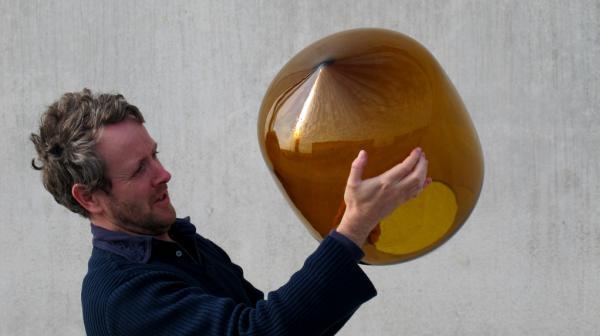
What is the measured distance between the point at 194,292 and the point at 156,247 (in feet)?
0.50

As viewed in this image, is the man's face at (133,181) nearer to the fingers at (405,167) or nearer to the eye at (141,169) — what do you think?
the eye at (141,169)

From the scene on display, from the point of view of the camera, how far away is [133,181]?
132 centimetres

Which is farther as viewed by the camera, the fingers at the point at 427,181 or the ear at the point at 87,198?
the ear at the point at 87,198

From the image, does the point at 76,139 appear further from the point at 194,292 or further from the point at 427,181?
the point at 427,181

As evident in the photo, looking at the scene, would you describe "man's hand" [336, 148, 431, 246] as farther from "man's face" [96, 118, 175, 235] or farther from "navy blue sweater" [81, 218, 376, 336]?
"man's face" [96, 118, 175, 235]

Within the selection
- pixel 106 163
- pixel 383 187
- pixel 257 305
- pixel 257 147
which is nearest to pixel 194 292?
pixel 257 305

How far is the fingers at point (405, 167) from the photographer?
0.98 metres

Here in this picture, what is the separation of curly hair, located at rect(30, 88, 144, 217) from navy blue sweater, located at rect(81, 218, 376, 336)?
101mm

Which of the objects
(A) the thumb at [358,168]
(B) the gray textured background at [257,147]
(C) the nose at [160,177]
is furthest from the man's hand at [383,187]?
(B) the gray textured background at [257,147]

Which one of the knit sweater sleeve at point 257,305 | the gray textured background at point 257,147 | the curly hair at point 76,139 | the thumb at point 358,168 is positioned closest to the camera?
the thumb at point 358,168

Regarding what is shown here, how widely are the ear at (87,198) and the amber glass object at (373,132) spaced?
0.36 metres

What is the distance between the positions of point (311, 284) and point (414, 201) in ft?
0.57

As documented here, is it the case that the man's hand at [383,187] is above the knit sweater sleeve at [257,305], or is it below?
above

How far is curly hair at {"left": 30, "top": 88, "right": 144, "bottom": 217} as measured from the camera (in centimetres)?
130
